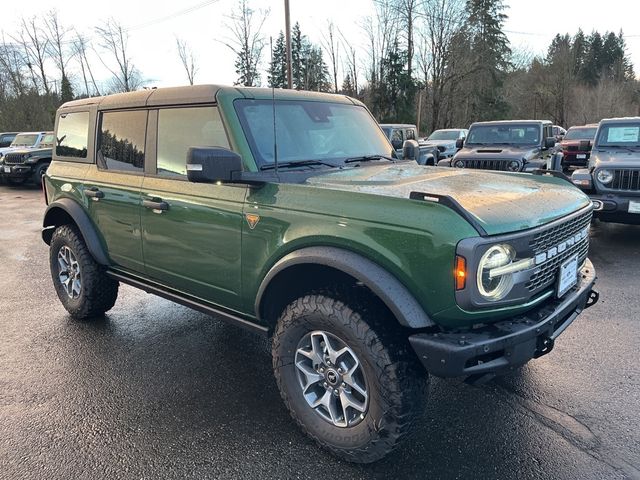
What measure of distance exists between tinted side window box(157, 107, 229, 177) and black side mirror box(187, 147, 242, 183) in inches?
Result: 17.8

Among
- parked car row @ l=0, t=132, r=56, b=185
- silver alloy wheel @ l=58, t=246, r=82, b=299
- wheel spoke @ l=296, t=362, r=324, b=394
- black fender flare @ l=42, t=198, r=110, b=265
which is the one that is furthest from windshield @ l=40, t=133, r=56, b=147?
wheel spoke @ l=296, t=362, r=324, b=394

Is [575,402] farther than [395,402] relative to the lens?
Yes

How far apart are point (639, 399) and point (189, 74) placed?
4201cm

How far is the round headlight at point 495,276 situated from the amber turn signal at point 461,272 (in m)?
0.07

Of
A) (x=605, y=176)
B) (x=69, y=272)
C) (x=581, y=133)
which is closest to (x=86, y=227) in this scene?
(x=69, y=272)

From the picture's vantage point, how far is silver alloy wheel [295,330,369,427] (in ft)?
8.24

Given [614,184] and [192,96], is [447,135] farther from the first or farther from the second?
[192,96]

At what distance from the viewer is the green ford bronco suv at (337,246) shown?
7.08 ft

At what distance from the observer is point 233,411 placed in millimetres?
3027

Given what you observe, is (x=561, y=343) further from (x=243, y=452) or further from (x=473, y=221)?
(x=243, y=452)

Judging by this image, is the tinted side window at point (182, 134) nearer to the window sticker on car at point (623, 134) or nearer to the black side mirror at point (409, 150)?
the black side mirror at point (409, 150)

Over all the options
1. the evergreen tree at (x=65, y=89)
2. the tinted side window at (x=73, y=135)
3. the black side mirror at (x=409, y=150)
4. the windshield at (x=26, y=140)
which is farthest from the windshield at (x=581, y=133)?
Result: the evergreen tree at (x=65, y=89)

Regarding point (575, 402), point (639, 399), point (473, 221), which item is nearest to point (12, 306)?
point (473, 221)

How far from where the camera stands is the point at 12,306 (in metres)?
5.09
